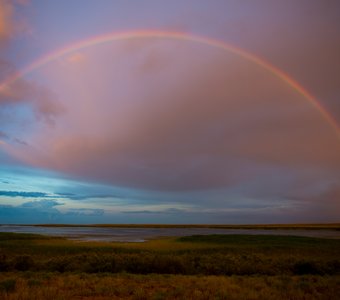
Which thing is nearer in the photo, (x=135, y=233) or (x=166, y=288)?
(x=166, y=288)

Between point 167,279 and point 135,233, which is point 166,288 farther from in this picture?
point 135,233

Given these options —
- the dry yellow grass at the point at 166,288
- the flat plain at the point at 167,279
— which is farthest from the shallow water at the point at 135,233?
the dry yellow grass at the point at 166,288

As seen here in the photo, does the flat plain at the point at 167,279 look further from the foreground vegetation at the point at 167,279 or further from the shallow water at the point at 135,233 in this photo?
the shallow water at the point at 135,233

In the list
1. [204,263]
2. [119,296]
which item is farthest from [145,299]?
[204,263]

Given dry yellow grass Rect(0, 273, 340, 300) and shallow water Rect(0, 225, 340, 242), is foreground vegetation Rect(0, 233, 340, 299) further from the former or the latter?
shallow water Rect(0, 225, 340, 242)

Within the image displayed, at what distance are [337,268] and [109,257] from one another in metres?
16.2

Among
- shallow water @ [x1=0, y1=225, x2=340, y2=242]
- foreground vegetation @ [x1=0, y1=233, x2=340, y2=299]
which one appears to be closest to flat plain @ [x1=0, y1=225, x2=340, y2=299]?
foreground vegetation @ [x1=0, y1=233, x2=340, y2=299]

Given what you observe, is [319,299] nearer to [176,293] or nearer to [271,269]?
[176,293]

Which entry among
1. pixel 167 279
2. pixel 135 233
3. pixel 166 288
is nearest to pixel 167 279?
pixel 167 279

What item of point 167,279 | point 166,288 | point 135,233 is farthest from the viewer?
point 135,233

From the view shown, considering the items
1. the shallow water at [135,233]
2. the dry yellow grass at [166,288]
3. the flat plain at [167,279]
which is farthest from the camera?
the shallow water at [135,233]

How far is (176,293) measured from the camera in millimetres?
15820

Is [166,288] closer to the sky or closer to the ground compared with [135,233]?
closer to the sky

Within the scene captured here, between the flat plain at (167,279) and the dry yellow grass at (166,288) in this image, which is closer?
the dry yellow grass at (166,288)
